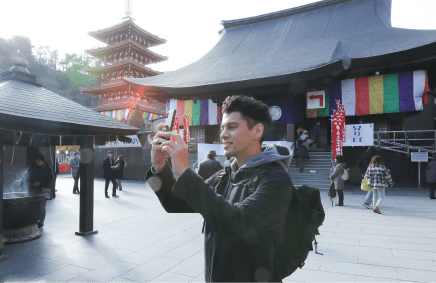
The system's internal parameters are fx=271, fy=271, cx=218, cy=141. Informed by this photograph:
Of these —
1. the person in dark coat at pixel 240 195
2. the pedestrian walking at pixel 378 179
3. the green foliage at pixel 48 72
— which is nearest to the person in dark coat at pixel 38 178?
the person in dark coat at pixel 240 195

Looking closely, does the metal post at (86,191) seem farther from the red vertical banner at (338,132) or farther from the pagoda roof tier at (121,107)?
the pagoda roof tier at (121,107)

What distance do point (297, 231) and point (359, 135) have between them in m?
12.0

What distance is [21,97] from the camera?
500 centimetres

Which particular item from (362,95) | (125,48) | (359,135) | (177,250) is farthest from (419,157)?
(125,48)

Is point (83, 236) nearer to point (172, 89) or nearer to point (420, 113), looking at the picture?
point (172, 89)

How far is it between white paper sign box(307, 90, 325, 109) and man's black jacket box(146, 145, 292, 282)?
13.2m

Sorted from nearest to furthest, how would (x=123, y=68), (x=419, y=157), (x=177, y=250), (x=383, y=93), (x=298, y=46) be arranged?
(x=177, y=250) < (x=419, y=157) < (x=383, y=93) < (x=298, y=46) < (x=123, y=68)

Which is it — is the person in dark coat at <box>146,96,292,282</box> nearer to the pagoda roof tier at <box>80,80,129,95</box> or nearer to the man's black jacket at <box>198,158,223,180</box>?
the man's black jacket at <box>198,158,223,180</box>

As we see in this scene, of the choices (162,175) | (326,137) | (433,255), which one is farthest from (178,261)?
(326,137)

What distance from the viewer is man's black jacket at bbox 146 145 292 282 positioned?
104cm

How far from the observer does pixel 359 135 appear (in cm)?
1187

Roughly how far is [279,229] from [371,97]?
1345cm

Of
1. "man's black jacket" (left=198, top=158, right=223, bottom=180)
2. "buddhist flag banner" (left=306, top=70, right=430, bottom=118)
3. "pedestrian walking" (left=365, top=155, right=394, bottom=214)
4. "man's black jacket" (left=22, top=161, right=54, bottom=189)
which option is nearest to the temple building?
"buddhist flag banner" (left=306, top=70, right=430, bottom=118)

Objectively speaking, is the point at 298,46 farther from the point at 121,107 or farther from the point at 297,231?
the point at 297,231
